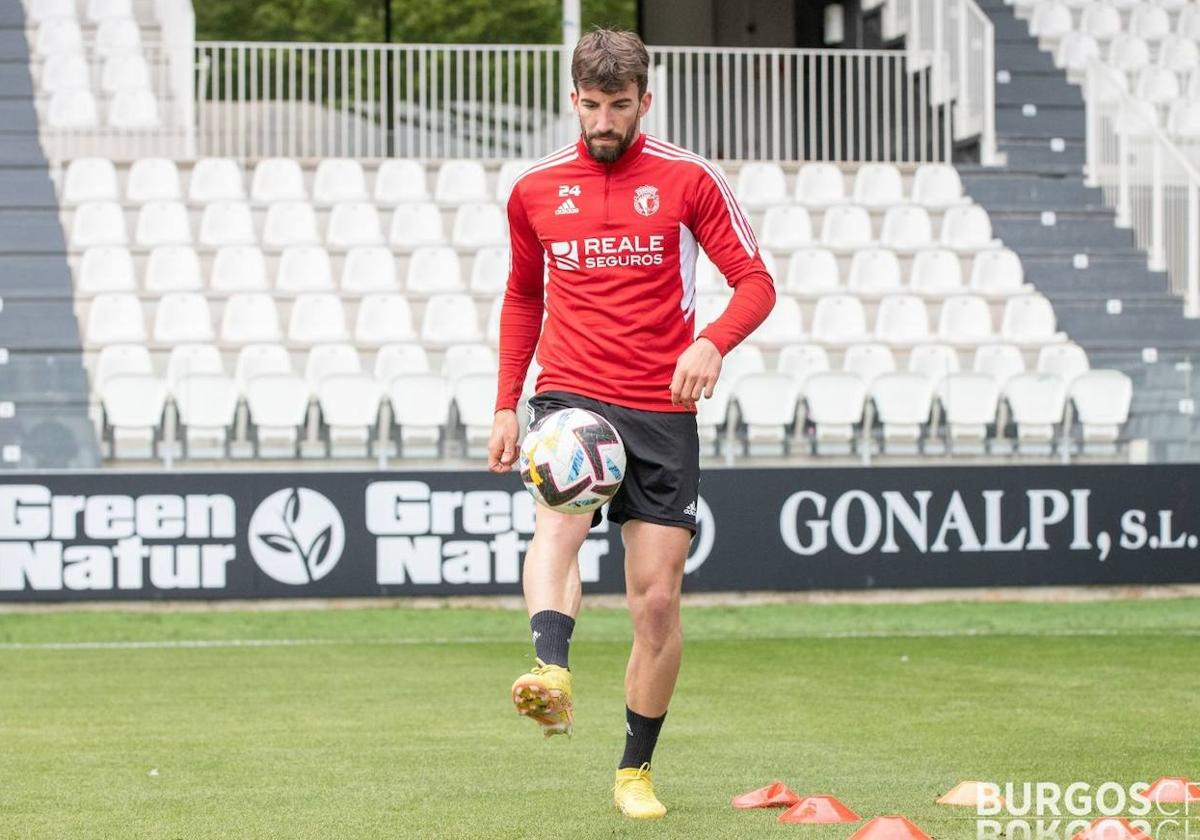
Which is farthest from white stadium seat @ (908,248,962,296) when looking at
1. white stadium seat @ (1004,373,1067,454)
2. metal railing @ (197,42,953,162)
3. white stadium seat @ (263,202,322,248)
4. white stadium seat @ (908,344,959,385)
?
white stadium seat @ (263,202,322,248)

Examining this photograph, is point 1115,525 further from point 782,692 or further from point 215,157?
point 215,157

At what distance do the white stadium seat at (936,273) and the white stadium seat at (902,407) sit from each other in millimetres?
3471

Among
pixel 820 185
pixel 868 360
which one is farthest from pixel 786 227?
pixel 868 360

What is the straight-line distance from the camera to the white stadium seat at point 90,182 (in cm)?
1656

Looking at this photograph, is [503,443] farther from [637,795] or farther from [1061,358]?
[1061,358]

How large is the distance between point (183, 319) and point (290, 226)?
71.9 inches

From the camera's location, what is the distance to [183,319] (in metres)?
14.9

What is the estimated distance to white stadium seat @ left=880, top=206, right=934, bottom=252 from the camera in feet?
55.2

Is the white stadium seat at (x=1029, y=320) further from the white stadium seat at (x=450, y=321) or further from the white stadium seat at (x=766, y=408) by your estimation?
the white stadium seat at (x=450, y=321)

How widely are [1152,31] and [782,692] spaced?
14640mm

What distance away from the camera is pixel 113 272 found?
15453mm

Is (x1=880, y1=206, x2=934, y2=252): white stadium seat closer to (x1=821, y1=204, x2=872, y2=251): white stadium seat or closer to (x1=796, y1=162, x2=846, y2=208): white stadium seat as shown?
(x1=821, y1=204, x2=872, y2=251): white stadium seat

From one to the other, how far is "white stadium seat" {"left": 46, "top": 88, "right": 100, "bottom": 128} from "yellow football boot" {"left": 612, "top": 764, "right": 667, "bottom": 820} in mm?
13956

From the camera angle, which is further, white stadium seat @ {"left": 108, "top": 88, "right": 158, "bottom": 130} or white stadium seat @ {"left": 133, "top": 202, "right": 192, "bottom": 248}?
white stadium seat @ {"left": 108, "top": 88, "right": 158, "bottom": 130}
